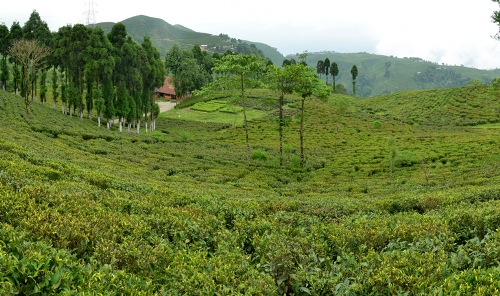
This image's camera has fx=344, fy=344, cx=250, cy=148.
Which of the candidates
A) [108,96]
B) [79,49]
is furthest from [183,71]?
[108,96]

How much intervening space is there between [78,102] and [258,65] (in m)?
37.0

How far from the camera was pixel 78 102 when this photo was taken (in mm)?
54375

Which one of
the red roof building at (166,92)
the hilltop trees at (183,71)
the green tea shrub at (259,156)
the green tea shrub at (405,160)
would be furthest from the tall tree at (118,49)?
the red roof building at (166,92)

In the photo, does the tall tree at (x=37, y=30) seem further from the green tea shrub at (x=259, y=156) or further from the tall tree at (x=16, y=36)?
the green tea shrub at (x=259, y=156)

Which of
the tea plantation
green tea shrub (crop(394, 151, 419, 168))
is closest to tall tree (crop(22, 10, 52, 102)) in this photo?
the tea plantation

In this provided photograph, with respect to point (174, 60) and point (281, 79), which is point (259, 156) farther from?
point (174, 60)

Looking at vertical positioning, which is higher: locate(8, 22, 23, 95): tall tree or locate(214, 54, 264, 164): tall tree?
locate(8, 22, 23, 95): tall tree

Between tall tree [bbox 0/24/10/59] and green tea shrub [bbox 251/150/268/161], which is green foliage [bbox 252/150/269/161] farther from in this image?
tall tree [bbox 0/24/10/59]

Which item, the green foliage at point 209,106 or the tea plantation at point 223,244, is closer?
the tea plantation at point 223,244

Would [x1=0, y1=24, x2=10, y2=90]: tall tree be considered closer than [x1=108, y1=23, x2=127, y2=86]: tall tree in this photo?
No

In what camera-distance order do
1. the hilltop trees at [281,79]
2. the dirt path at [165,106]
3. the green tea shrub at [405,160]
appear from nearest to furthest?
the hilltop trees at [281,79], the green tea shrub at [405,160], the dirt path at [165,106]

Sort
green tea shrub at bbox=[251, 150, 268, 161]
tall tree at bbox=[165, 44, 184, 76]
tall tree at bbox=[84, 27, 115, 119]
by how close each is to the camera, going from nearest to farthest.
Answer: green tea shrub at bbox=[251, 150, 268, 161] < tall tree at bbox=[84, 27, 115, 119] < tall tree at bbox=[165, 44, 184, 76]

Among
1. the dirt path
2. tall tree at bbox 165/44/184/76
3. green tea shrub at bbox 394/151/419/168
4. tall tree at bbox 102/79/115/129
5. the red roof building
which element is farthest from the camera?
the red roof building

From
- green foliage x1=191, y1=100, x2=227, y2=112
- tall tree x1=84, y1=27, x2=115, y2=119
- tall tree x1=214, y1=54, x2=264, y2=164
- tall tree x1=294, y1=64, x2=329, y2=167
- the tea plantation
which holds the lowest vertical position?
the tea plantation
